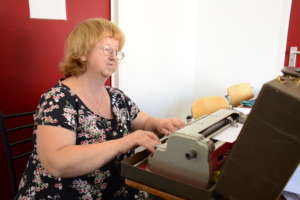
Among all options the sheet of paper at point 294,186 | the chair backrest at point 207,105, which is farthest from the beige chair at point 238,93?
the sheet of paper at point 294,186

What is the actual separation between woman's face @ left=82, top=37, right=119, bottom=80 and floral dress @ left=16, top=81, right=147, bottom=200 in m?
0.14

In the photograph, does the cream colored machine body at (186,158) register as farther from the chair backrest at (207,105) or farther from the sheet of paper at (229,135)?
the chair backrest at (207,105)

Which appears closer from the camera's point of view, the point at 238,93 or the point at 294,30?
the point at 238,93

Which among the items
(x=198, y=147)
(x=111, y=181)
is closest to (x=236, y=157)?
(x=198, y=147)

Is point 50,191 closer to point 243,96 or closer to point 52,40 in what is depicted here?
point 52,40

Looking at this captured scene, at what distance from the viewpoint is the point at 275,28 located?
2.86m

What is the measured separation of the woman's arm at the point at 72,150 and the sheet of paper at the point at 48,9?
0.83 meters

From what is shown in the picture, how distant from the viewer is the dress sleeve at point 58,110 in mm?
983

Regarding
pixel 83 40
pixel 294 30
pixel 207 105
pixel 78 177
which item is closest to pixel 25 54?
pixel 83 40

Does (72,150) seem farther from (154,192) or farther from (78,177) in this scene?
(154,192)

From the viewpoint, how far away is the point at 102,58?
1.14m

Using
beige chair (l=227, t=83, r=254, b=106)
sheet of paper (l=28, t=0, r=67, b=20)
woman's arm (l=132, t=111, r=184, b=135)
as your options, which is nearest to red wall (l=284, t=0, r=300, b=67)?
beige chair (l=227, t=83, r=254, b=106)

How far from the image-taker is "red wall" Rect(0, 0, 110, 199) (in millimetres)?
1445

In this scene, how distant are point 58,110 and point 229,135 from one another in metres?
0.62
